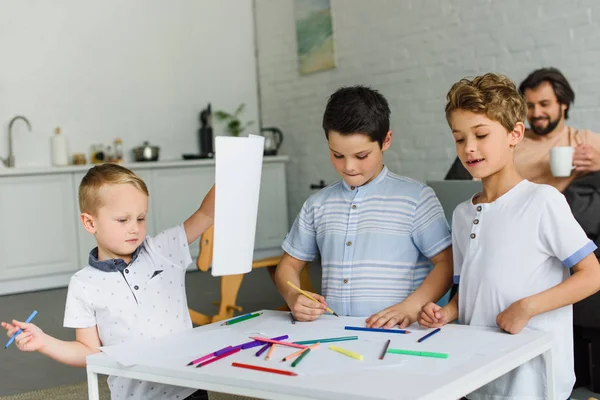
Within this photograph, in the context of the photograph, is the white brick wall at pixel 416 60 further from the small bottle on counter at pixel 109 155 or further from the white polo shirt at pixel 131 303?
the white polo shirt at pixel 131 303

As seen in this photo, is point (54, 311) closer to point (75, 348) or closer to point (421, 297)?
point (75, 348)

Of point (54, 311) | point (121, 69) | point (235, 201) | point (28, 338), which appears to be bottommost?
point (54, 311)

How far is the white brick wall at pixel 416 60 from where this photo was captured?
436 centimetres

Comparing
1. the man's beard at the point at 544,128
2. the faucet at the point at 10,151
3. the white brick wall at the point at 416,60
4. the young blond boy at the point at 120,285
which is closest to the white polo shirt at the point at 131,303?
the young blond boy at the point at 120,285

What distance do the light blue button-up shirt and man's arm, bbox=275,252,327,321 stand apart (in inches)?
3.7

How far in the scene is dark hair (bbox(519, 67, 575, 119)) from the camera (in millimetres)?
3949

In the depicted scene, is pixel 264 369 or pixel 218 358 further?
pixel 218 358

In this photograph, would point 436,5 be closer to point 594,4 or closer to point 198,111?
point 594,4

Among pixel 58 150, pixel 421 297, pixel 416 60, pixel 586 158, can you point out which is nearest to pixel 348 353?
pixel 421 297

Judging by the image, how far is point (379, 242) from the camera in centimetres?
176

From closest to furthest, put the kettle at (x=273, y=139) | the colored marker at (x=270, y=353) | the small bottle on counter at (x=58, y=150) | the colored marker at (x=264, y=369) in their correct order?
the colored marker at (x=264, y=369)
the colored marker at (x=270, y=353)
the small bottle on counter at (x=58, y=150)
the kettle at (x=273, y=139)

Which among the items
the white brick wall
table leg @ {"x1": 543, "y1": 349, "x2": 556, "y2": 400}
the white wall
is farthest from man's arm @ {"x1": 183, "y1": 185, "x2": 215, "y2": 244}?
the white wall

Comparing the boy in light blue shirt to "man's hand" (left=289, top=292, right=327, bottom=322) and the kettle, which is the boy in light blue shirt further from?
the kettle

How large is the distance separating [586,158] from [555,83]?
486mm
